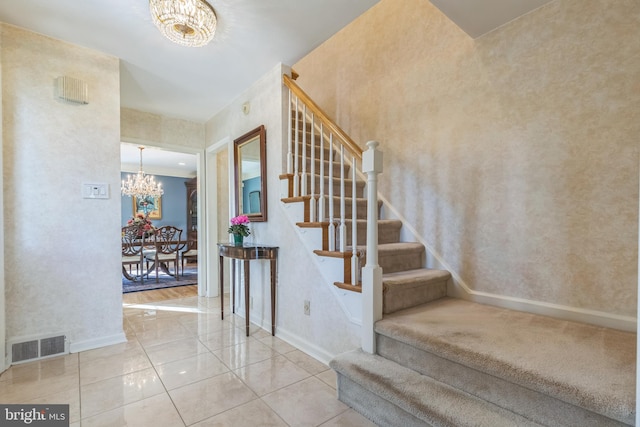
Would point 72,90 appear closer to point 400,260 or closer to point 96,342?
point 96,342

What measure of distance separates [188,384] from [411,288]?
1.59 metres

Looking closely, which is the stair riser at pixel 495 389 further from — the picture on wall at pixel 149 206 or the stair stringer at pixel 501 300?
the picture on wall at pixel 149 206

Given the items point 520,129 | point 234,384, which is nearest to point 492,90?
point 520,129

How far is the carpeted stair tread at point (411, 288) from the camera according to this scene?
186cm

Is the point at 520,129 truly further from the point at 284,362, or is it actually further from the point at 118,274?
the point at 118,274

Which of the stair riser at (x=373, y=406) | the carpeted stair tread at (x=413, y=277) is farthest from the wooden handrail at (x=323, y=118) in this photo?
the stair riser at (x=373, y=406)

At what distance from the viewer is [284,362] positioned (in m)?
2.14

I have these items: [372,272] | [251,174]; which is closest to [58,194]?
[251,174]

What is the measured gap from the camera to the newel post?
5.65ft

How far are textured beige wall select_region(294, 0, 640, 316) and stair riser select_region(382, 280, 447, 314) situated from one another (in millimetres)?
214

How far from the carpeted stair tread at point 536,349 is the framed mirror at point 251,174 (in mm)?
1723

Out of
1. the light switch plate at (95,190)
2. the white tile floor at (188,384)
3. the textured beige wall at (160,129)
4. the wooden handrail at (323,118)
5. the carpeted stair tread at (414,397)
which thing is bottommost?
the white tile floor at (188,384)

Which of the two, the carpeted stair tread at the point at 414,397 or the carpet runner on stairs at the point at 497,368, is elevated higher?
the carpet runner on stairs at the point at 497,368

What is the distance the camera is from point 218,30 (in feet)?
6.99
